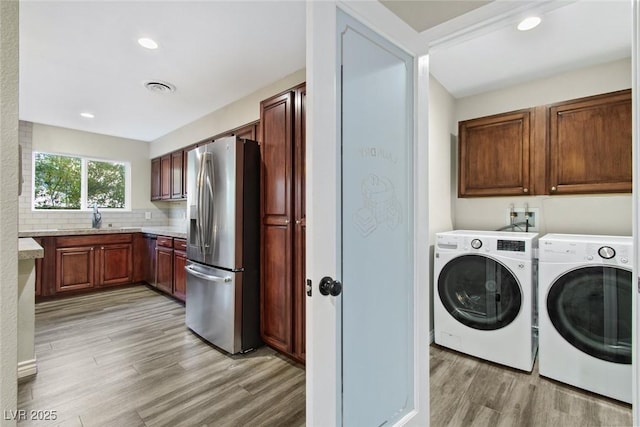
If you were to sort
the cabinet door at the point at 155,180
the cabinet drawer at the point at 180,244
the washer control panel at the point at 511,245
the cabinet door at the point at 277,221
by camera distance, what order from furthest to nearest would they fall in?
1. the cabinet door at the point at 155,180
2. the cabinet drawer at the point at 180,244
3. the cabinet door at the point at 277,221
4. the washer control panel at the point at 511,245

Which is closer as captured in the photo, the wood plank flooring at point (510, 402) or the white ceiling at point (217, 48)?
the wood plank flooring at point (510, 402)

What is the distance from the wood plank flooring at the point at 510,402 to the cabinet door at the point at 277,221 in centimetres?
116

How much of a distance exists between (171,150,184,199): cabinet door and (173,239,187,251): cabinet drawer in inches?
35.7

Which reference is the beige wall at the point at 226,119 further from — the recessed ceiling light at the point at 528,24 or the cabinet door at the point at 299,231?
the recessed ceiling light at the point at 528,24

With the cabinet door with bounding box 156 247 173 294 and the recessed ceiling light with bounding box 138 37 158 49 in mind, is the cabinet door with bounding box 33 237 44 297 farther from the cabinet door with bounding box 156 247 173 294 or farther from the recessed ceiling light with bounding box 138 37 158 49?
the recessed ceiling light with bounding box 138 37 158 49

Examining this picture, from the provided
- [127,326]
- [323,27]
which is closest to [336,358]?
[323,27]

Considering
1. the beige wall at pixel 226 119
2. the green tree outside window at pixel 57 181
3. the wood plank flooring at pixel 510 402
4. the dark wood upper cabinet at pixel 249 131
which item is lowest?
the wood plank flooring at pixel 510 402

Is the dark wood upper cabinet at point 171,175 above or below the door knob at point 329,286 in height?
above

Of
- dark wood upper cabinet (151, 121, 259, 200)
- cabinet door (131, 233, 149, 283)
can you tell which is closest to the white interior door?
dark wood upper cabinet (151, 121, 259, 200)

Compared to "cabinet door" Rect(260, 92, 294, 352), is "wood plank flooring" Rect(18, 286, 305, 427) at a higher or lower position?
lower

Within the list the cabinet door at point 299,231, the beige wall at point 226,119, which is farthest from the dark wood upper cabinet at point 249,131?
the cabinet door at point 299,231

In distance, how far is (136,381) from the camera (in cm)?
202

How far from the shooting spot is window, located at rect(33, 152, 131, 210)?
13.8ft

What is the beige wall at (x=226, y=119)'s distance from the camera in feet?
9.26
